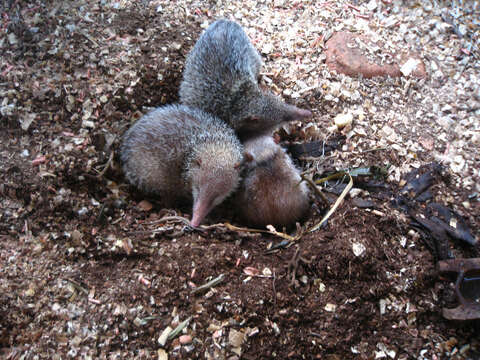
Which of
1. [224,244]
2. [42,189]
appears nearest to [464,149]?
[224,244]

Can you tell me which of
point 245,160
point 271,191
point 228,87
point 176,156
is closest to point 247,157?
point 245,160

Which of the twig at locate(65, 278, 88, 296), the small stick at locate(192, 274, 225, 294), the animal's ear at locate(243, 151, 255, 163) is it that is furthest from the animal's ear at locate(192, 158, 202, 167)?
the twig at locate(65, 278, 88, 296)

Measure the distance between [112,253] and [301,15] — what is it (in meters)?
3.37

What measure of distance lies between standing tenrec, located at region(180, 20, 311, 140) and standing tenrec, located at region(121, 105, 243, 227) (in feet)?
1.54

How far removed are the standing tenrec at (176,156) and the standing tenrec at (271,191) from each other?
0.44 ft

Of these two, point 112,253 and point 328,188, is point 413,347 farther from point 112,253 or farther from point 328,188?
point 112,253

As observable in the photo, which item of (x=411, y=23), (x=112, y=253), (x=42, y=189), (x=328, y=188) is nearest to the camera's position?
(x=112, y=253)

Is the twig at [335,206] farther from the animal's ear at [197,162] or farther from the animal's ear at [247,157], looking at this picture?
the animal's ear at [197,162]

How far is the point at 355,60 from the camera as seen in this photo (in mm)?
3914

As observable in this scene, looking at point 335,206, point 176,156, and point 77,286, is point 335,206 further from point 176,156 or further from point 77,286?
point 77,286

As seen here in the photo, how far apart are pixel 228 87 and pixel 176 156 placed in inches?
38.8

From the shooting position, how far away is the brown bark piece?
12.7ft

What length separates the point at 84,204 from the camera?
9.80 feet

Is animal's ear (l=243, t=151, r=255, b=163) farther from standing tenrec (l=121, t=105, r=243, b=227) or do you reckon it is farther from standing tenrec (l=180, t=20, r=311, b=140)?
standing tenrec (l=180, t=20, r=311, b=140)
